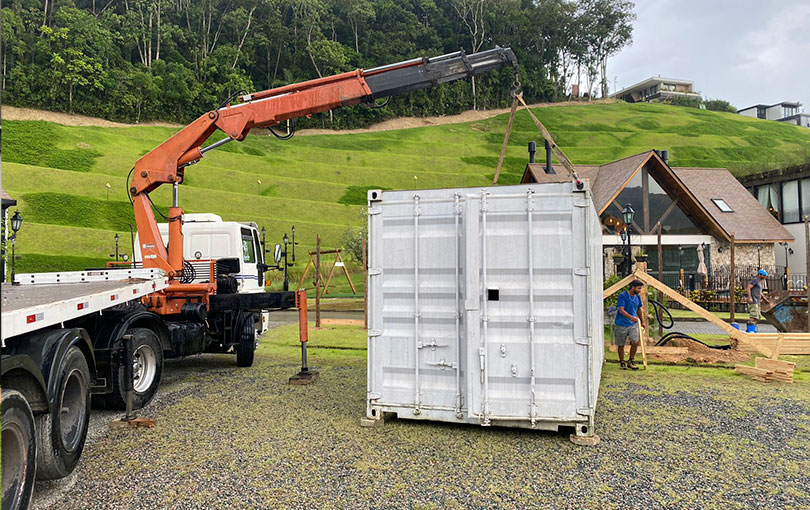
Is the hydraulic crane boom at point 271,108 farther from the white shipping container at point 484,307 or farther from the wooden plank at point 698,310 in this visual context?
the wooden plank at point 698,310

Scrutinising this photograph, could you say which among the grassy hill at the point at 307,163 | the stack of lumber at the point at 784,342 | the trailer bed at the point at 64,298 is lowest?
the stack of lumber at the point at 784,342

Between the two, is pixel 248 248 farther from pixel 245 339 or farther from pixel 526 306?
pixel 526 306

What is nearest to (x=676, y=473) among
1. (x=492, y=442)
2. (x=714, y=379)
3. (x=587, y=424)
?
(x=587, y=424)

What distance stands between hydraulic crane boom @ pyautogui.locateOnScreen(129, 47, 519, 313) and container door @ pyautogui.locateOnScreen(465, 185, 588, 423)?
185 inches

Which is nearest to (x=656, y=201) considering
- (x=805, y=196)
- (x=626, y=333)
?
(x=805, y=196)

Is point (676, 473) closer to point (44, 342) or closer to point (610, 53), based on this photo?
point (44, 342)

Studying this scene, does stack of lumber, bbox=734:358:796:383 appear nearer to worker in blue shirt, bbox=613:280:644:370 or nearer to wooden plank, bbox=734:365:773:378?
wooden plank, bbox=734:365:773:378

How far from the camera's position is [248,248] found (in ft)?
40.7

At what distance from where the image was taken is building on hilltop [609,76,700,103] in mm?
117250

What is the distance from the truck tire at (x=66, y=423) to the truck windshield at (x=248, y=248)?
22.0ft

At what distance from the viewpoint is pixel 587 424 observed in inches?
240

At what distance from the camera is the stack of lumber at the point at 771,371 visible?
30.3ft

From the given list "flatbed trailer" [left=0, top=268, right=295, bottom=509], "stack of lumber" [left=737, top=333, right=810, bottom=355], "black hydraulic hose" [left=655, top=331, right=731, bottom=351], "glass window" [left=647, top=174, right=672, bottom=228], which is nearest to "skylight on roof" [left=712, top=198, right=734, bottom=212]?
"glass window" [left=647, top=174, right=672, bottom=228]

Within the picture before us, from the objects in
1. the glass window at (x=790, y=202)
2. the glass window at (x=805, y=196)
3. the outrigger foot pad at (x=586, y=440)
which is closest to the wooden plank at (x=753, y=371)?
the outrigger foot pad at (x=586, y=440)
